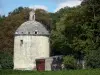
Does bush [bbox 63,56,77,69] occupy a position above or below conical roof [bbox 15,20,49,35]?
below

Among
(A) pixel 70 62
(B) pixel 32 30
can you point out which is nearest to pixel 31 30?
(B) pixel 32 30

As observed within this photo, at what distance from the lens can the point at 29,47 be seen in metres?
71.8

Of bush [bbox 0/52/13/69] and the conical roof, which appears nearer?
bush [bbox 0/52/13/69]

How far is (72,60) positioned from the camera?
195 feet

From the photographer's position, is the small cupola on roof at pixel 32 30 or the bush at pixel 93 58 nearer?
the bush at pixel 93 58

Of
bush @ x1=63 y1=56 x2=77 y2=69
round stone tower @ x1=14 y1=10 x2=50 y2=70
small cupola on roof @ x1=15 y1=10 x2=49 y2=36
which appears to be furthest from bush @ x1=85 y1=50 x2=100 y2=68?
small cupola on roof @ x1=15 y1=10 x2=49 y2=36

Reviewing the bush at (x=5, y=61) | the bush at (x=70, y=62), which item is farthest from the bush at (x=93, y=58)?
the bush at (x=5, y=61)

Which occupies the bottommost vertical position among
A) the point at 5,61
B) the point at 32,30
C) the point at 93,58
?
the point at 5,61

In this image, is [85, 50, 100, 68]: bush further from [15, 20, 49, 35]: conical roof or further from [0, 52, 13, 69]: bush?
[0, 52, 13, 69]: bush

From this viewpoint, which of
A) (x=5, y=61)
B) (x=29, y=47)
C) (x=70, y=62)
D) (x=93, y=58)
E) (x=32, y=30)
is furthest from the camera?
(x=32, y=30)

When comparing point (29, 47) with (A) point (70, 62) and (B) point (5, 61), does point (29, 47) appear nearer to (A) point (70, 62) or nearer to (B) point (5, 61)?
(B) point (5, 61)

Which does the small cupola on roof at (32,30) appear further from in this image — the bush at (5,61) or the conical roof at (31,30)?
the bush at (5,61)

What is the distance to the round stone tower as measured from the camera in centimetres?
7169

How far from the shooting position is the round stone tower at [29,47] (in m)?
71.7
